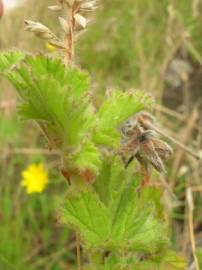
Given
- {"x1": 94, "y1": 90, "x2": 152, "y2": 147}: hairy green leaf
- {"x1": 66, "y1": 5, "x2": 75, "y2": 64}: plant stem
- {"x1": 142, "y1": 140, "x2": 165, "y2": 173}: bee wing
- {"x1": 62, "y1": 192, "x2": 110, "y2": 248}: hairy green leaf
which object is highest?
{"x1": 66, "y1": 5, "x2": 75, "y2": 64}: plant stem

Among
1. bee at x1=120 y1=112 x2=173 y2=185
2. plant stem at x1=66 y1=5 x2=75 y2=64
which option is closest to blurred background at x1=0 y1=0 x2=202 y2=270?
bee at x1=120 y1=112 x2=173 y2=185

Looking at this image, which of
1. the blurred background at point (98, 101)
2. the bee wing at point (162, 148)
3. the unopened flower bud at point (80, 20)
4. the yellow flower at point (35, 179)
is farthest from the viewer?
the yellow flower at point (35, 179)

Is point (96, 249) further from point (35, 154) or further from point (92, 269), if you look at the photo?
point (35, 154)

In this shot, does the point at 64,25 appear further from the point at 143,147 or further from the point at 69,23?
the point at 143,147

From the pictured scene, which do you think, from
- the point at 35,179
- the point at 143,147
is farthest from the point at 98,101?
the point at 143,147

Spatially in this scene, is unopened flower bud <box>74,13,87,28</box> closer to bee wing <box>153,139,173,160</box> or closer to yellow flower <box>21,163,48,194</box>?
bee wing <box>153,139,173,160</box>

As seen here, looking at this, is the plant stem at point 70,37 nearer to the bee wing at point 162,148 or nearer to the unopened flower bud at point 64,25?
the unopened flower bud at point 64,25

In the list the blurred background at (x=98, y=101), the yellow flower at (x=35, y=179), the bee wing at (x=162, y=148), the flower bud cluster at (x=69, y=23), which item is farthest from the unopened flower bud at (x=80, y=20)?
the yellow flower at (x=35, y=179)
